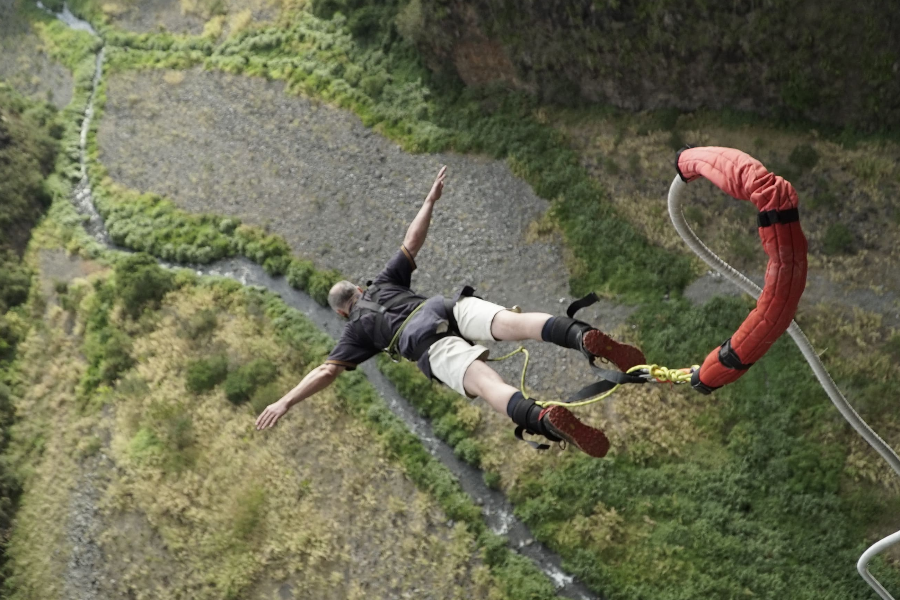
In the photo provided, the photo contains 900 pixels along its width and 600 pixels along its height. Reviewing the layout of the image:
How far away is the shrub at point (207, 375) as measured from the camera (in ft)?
66.6

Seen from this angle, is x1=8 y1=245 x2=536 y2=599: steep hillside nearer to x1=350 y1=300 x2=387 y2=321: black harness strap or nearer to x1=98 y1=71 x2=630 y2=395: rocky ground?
x1=98 y1=71 x2=630 y2=395: rocky ground

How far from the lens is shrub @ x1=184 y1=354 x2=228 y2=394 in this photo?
2030 centimetres

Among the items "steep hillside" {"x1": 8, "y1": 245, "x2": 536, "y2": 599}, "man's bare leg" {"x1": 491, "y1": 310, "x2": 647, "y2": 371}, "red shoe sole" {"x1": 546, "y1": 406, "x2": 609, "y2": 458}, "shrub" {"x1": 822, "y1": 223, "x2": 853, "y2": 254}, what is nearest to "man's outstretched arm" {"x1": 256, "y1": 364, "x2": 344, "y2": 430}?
"man's bare leg" {"x1": 491, "y1": 310, "x2": 647, "y2": 371}

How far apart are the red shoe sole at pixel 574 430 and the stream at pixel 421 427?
8.17 metres

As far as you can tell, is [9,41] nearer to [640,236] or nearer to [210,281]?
[210,281]

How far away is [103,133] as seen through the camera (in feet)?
95.8

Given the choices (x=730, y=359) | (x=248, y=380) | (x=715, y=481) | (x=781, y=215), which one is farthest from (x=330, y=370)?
(x=248, y=380)

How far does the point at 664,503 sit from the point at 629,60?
421 inches

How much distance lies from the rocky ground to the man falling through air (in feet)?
24.9

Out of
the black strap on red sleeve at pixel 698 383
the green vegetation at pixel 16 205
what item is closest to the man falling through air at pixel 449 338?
the black strap on red sleeve at pixel 698 383

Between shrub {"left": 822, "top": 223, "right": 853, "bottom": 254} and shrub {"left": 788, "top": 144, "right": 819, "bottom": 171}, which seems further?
shrub {"left": 788, "top": 144, "right": 819, "bottom": 171}

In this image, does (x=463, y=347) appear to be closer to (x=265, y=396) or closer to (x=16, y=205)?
(x=265, y=396)

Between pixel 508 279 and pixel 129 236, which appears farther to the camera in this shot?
pixel 129 236

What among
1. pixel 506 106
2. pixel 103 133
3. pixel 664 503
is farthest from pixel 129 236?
pixel 664 503
